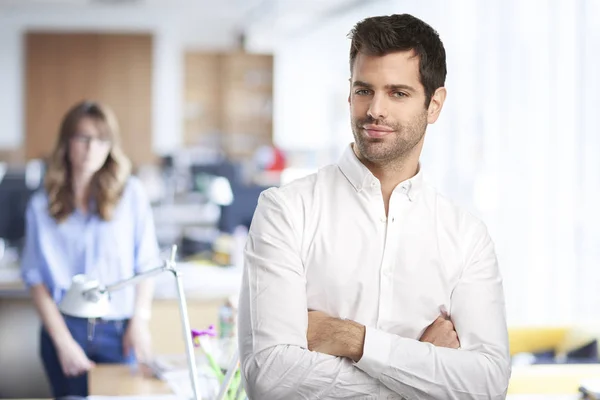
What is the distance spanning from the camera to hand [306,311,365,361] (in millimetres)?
1805

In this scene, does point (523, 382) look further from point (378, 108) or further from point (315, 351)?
point (378, 108)

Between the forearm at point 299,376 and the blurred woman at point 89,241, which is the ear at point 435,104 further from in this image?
the blurred woman at point 89,241

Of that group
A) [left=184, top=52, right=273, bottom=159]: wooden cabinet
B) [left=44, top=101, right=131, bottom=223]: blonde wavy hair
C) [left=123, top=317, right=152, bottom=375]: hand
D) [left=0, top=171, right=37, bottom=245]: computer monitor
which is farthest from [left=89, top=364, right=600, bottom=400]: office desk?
[left=184, top=52, right=273, bottom=159]: wooden cabinet

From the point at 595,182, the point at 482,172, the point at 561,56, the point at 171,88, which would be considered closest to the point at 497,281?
the point at 595,182

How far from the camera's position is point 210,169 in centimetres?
894

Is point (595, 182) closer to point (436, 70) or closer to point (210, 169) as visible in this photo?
point (436, 70)

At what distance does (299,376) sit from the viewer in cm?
177

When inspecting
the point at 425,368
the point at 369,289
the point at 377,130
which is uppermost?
the point at 377,130

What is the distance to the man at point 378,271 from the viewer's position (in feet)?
5.89

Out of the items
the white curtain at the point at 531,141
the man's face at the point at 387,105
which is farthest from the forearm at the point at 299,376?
the white curtain at the point at 531,141

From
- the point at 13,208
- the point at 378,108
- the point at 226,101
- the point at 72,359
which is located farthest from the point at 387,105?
the point at 226,101

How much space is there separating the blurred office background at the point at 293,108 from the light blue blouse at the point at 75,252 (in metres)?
1.47

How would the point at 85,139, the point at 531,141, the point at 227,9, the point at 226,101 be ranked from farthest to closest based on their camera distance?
the point at 226,101 < the point at 227,9 < the point at 531,141 < the point at 85,139

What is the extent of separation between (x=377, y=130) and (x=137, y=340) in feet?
5.54
